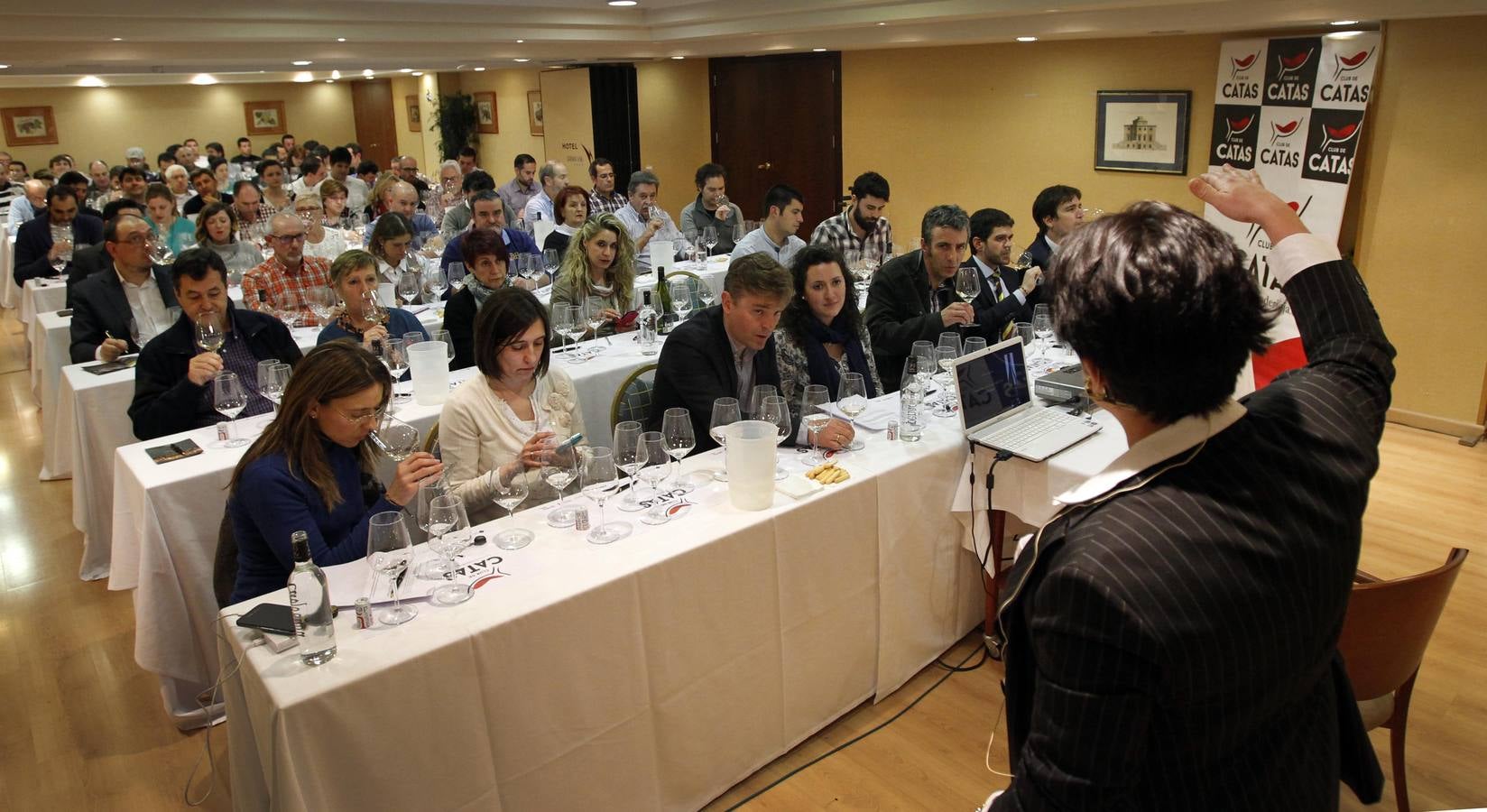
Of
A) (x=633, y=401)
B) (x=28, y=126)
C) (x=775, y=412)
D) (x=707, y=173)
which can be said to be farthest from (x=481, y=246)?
(x=28, y=126)

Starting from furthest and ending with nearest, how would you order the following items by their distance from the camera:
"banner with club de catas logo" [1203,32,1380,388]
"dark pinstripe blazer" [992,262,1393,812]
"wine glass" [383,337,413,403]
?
"banner with club de catas logo" [1203,32,1380,388]
"wine glass" [383,337,413,403]
"dark pinstripe blazer" [992,262,1393,812]

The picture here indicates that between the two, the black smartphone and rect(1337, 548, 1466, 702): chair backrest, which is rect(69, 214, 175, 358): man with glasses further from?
rect(1337, 548, 1466, 702): chair backrest

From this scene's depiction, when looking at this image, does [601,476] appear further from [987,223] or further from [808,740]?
[987,223]

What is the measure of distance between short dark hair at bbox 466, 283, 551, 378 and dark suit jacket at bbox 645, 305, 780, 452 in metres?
0.49

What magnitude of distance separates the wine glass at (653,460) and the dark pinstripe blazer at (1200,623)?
1507 mm

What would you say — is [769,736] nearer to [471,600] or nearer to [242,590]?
[471,600]

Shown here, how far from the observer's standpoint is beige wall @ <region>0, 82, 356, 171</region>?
16312 mm

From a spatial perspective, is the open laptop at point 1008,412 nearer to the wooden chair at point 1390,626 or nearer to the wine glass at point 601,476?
the wooden chair at point 1390,626

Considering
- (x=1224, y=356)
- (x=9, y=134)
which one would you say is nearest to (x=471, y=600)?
(x=1224, y=356)

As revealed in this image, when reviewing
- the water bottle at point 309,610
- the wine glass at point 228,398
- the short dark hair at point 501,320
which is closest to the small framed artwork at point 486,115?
the wine glass at point 228,398

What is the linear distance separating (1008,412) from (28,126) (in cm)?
1844

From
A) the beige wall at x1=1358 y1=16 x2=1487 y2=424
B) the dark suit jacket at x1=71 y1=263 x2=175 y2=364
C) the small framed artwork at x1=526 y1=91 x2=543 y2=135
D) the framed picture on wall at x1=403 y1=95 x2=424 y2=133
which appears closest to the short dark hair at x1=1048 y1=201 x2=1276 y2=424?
the dark suit jacket at x1=71 y1=263 x2=175 y2=364

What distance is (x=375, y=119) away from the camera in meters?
18.4

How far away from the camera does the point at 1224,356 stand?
43.4 inches
